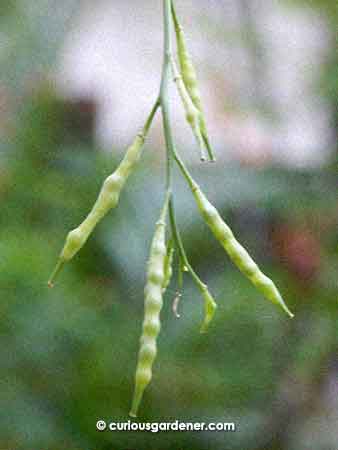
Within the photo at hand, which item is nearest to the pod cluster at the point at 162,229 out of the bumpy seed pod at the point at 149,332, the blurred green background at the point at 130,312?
the bumpy seed pod at the point at 149,332

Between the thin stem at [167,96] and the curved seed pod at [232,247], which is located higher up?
the thin stem at [167,96]

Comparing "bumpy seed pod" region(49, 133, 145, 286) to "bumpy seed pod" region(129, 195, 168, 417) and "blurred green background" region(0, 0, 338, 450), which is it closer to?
"bumpy seed pod" region(129, 195, 168, 417)

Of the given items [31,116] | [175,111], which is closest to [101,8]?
[175,111]

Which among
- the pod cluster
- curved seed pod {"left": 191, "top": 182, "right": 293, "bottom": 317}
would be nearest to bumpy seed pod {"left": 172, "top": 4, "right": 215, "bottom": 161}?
the pod cluster

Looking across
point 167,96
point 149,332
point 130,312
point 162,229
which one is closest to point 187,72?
point 167,96

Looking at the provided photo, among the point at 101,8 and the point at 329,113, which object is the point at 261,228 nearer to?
the point at 329,113

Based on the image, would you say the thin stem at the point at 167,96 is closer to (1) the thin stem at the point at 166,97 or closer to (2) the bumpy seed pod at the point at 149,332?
(1) the thin stem at the point at 166,97

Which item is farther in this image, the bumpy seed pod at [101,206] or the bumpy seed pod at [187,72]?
the bumpy seed pod at [187,72]
